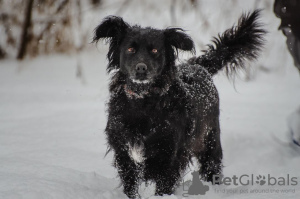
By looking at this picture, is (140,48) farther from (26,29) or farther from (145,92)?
(26,29)

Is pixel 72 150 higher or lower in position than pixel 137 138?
lower

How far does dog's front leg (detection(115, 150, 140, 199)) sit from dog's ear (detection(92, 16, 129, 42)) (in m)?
1.30

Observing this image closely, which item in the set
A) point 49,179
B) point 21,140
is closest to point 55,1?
point 21,140

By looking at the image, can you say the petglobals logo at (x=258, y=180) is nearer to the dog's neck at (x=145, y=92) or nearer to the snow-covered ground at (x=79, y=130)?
the snow-covered ground at (x=79, y=130)

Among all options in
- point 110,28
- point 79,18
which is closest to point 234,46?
point 110,28

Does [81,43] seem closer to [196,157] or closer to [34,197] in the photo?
[196,157]

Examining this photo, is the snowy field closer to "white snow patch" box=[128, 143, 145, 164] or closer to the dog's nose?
"white snow patch" box=[128, 143, 145, 164]

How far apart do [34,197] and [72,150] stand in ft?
7.14

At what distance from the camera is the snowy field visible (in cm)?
363

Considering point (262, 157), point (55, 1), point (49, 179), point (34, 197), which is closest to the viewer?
point (34, 197)

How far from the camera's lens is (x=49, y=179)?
3.49 m

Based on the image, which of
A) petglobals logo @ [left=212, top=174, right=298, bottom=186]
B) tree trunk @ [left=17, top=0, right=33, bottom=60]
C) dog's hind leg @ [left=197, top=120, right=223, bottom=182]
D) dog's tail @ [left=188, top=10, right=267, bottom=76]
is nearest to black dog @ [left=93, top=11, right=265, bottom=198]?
dog's hind leg @ [left=197, top=120, right=223, bottom=182]

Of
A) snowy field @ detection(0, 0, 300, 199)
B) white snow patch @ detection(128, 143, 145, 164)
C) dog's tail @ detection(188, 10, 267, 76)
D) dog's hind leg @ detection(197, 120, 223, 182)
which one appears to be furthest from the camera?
dog's tail @ detection(188, 10, 267, 76)

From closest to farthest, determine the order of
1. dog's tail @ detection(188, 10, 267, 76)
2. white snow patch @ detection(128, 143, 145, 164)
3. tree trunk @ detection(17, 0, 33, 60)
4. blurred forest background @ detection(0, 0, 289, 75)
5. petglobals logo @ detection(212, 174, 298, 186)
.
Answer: white snow patch @ detection(128, 143, 145, 164) < petglobals logo @ detection(212, 174, 298, 186) < dog's tail @ detection(188, 10, 267, 76) < tree trunk @ detection(17, 0, 33, 60) < blurred forest background @ detection(0, 0, 289, 75)
